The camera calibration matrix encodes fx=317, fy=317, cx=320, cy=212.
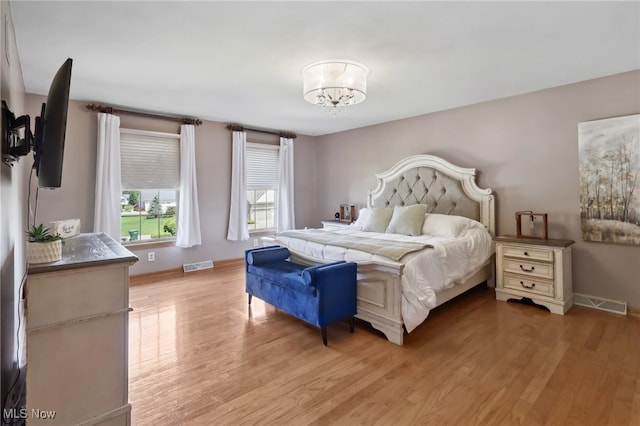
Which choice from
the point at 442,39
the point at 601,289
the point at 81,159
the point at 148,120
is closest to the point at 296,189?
the point at 148,120

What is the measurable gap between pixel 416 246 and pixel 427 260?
0.51 ft

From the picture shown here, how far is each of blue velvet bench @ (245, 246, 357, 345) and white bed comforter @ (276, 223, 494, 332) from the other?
270mm

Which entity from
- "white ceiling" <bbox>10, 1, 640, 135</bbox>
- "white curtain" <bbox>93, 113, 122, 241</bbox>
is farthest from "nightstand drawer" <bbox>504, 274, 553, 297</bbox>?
"white curtain" <bbox>93, 113, 122, 241</bbox>

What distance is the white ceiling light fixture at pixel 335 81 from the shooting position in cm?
278

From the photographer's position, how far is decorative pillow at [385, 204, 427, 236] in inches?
152

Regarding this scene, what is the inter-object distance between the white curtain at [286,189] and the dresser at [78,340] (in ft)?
14.6

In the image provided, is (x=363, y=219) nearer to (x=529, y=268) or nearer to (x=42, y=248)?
(x=529, y=268)

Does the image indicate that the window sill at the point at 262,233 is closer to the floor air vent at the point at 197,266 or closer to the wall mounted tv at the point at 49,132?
the floor air vent at the point at 197,266

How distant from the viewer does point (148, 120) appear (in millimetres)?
4547

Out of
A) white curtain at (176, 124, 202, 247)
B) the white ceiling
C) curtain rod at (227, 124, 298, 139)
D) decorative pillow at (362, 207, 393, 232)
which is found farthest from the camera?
curtain rod at (227, 124, 298, 139)

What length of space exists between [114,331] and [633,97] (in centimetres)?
463

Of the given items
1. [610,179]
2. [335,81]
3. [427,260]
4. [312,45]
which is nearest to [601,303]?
[610,179]

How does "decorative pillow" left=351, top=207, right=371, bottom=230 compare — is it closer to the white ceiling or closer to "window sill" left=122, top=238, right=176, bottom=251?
the white ceiling

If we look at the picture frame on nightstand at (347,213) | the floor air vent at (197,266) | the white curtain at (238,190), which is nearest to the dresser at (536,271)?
the picture frame on nightstand at (347,213)
